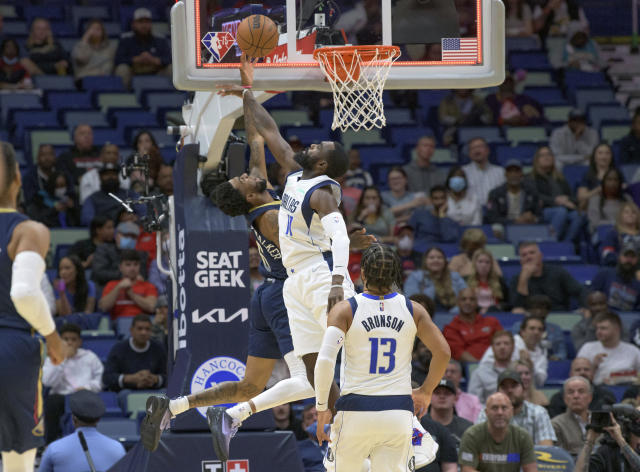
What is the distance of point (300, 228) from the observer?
798cm

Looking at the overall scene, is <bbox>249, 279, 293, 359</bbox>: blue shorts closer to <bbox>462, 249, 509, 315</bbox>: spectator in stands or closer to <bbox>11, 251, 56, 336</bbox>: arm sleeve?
<bbox>11, 251, 56, 336</bbox>: arm sleeve

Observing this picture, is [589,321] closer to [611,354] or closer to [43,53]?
[611,354]

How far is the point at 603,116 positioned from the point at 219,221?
31.1 ft

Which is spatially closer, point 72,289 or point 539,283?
point 72,289

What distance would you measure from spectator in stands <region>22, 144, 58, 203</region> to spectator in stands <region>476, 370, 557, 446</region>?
21.3 ft

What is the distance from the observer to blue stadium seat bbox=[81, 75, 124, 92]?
1759 centimetres

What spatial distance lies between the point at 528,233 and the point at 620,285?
5.14 feet

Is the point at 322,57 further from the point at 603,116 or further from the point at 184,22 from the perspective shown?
the point at 603,116

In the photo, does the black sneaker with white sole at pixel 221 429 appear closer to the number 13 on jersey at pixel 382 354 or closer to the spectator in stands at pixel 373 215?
the number 13 on jersey at pixel 382 354

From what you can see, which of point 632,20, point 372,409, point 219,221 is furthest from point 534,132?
point 372,409

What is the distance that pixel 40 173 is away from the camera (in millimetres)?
14914

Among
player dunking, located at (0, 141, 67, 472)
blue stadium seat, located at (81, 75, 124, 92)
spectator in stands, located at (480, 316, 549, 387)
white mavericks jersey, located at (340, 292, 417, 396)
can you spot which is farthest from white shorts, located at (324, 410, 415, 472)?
blue stadium seat, located at (81, 75, 124, 92)

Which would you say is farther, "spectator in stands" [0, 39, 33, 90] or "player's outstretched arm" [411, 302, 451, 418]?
"spectator in stands" [0, 39, 33, 90]

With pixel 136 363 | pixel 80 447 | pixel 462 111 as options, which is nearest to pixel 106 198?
pixel 136 363
